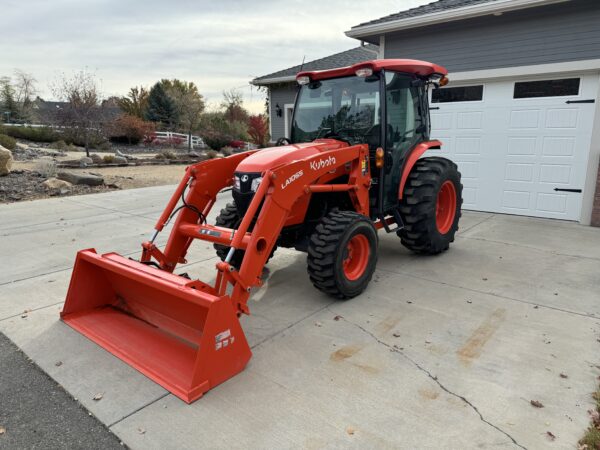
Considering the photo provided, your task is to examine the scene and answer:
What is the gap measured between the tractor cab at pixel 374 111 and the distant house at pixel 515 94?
10.2 feet

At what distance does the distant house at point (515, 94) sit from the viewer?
6930mm

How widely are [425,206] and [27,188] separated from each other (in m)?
9.82

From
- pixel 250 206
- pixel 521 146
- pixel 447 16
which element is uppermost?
pixel 447 16

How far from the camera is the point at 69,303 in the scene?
3.72m

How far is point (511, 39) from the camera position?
293 inches

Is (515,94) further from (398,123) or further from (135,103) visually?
(135,103)

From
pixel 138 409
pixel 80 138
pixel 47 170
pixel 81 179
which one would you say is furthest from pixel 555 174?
pixel 80 138

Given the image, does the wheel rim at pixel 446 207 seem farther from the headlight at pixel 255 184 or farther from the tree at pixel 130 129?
the tree at pixel 130 129

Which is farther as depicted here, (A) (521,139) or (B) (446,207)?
(A) (521,139)

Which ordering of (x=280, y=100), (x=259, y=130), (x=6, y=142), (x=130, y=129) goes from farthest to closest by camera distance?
(x=259, y=130) < (x=130, y=129) < (x=6, y=142) < (x=280, y=100)

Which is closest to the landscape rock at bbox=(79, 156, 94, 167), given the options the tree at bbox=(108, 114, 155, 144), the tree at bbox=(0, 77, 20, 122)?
the tree at bbox=(108, 114, 155, 144)

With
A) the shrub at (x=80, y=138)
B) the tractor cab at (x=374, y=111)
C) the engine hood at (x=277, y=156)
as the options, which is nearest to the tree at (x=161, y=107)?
the shrub at (x=80, y=138)

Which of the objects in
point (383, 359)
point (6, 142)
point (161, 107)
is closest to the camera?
point (383, 359)

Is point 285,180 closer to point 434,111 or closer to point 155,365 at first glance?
point 155,365
